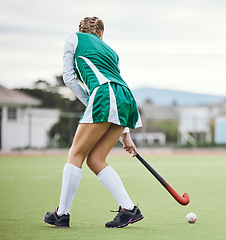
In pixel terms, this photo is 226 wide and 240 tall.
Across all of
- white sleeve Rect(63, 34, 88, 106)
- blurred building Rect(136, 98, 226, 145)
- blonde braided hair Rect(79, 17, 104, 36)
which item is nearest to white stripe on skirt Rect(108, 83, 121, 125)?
white sleeve Rect(63, 34, 88, 106)

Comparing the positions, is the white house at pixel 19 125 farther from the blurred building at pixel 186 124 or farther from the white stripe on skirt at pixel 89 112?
→ the white stripe on skirt at pixel 89 112

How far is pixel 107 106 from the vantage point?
4.12 meters

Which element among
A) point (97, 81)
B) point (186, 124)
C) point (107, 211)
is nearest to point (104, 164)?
point (97, 81)

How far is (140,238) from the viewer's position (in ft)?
12.8

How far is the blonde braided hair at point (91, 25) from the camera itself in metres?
4.38

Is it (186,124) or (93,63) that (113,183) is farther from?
(186,124)

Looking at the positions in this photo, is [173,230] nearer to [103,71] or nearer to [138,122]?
[138,122]

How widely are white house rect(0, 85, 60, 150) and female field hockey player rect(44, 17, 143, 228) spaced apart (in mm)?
21034

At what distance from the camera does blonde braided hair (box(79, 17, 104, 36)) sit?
438cm

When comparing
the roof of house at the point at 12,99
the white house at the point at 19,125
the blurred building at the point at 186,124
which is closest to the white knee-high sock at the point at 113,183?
the white house at the point at 19,125

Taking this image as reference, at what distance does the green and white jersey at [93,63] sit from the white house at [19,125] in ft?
69.2

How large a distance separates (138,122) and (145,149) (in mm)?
22529

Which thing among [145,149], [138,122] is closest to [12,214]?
[138,122]

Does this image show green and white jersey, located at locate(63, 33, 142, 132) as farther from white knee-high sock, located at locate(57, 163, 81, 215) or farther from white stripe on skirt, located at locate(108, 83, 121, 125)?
white knee-high sock, located at locate(57, 163, 81, 215)
